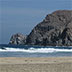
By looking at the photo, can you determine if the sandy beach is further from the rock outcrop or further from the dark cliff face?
the rock outcrop

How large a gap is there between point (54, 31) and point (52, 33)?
2609mm

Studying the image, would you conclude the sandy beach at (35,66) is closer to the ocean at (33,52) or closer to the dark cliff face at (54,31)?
the ocean at (33,52)

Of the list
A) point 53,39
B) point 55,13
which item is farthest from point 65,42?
point 55,13

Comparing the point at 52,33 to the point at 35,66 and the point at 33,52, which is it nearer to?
the point at 33,52

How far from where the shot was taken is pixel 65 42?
456ft

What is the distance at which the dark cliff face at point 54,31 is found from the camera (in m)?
144

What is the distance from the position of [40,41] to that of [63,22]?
26.6 metres

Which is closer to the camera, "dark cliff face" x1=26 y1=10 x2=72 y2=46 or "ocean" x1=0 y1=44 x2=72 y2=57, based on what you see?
"ocean" x1=0 y1=44 x2=72 y2=57

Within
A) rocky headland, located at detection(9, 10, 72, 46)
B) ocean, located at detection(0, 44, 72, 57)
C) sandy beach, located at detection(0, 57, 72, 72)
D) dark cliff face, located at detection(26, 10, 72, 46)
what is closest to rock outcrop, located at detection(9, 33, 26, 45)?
rocky headland, located at detection(9, 10, 72, 46)

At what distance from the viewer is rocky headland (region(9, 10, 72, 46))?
144325mm

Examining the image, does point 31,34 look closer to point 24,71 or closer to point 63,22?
point 63,22

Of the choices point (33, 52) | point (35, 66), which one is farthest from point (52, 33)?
point (35, 66)

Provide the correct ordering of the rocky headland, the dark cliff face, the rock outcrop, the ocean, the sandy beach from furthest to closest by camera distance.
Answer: the rock outcrop
the rocky headland
the dark cliff face
the ocean
the sandy beach

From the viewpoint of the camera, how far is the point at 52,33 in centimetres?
15938
